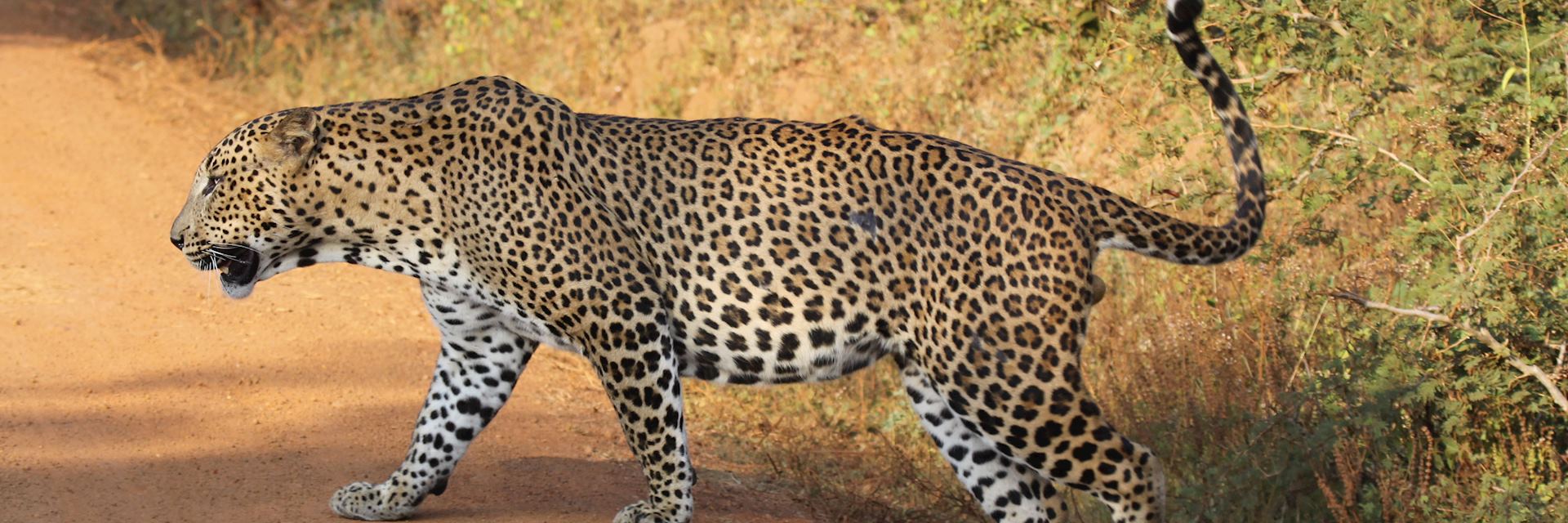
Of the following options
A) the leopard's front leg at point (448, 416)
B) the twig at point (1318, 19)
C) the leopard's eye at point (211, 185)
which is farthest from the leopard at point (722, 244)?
the twig at point (1318, 19)

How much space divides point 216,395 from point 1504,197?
5409 mm

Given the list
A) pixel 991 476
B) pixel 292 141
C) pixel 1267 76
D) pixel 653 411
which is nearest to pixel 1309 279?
pixel 1267 76

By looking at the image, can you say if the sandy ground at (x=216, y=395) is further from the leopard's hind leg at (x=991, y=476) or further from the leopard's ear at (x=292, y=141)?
the leopard's ear at (x=292, y=141)

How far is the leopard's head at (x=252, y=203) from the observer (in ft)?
18.8

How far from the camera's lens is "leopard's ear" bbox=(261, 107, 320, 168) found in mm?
5695

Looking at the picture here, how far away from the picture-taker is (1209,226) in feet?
18.6

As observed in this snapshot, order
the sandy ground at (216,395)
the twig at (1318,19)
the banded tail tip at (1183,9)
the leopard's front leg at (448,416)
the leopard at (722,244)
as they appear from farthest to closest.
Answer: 1. the twig at (1318,19)
2. the sandy ground at (216,395)
3. the leopard's front leg at (448,416)
4. the leopard at (722,244)
5. the banded tail tip at (1183,9)

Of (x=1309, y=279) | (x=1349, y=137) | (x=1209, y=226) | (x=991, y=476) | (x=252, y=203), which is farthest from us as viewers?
(x=1309, y=279)

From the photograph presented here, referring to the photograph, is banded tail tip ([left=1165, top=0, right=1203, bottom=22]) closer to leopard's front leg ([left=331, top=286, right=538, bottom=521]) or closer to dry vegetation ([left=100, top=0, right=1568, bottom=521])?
dry vegetation ([left=100, top=0, right=1568, bottom=521])

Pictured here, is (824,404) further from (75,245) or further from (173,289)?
(75,245)

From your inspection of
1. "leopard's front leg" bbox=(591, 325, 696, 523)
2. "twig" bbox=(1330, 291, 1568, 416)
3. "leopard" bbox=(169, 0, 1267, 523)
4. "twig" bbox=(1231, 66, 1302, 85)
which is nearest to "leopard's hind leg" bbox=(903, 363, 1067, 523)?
"leopard" bbox=(169, 0, 1267, 523)

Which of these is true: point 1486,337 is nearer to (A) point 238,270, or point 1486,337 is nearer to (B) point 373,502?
(B) point 373,502

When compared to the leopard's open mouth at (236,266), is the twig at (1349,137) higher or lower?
lower

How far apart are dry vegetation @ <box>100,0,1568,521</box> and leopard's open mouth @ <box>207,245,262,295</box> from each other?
101 inches
